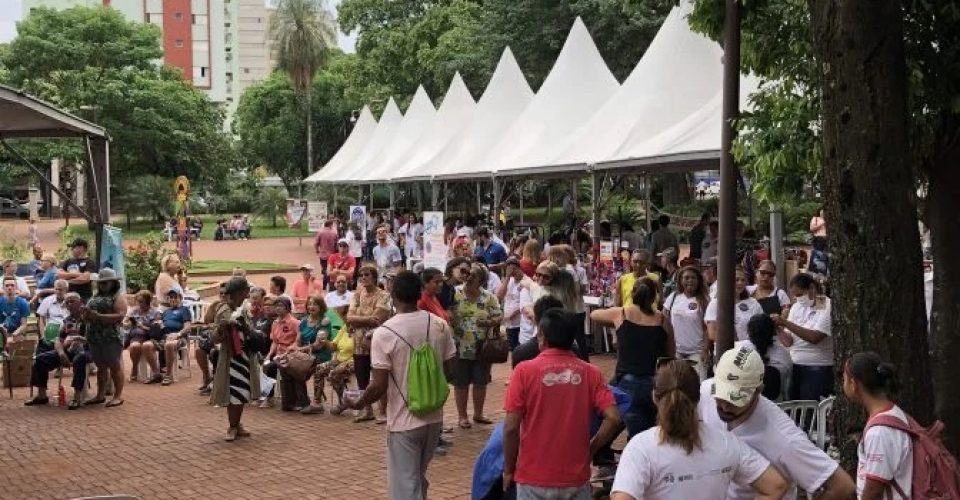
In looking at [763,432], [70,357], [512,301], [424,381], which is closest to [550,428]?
[763,432]

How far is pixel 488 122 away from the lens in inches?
915

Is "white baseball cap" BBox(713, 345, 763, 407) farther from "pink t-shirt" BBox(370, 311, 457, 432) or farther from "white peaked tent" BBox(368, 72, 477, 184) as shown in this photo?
"white peaked tent" BBox(368, 72, 477, 184)

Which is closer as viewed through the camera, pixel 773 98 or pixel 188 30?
pixel 773 98

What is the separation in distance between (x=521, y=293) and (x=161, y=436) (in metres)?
3.81

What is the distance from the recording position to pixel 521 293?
975 cm

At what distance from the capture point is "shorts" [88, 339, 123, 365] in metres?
10.8

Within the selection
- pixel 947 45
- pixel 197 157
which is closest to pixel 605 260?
pixel 947 45

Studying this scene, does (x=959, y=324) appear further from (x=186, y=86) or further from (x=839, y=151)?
(x=186, y=86)

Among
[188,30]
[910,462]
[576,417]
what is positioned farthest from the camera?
[188,30]

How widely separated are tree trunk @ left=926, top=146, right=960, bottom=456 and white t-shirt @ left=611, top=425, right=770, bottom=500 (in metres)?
4.36

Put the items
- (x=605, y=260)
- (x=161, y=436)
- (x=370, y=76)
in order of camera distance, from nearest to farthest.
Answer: (x=161, y=436)
(x=605, y=260)
(x=370, y=76)

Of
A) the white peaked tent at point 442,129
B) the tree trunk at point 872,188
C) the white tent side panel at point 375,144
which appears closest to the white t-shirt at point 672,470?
the tree trunk at point 872,188

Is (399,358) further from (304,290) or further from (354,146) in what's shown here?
(354,146)

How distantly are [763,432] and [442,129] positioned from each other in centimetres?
2341
